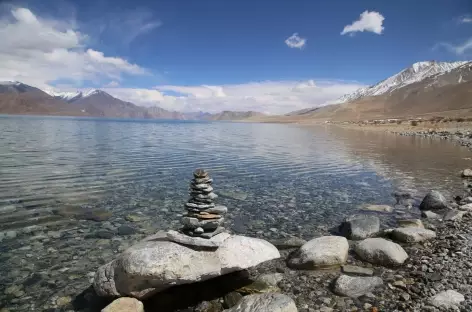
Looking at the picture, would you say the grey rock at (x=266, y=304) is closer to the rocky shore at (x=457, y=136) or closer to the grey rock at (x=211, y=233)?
the grey rock at (x=211, y=233)

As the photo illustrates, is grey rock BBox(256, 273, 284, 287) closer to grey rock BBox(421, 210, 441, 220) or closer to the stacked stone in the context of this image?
the stacked stone

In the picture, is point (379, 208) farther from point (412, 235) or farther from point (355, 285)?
point (355, 285)

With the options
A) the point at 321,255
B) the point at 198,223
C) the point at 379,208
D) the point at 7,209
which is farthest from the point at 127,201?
the point at 379,208

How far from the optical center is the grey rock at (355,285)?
8.09 metres

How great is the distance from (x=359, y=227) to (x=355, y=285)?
15.2ft

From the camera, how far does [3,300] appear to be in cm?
784

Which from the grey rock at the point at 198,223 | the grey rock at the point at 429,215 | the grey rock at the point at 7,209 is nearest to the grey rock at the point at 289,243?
the grey rock at the point at 198,223

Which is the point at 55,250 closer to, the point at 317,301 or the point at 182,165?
the point at 317,301

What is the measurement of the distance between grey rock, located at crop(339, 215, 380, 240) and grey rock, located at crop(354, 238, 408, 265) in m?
1.73

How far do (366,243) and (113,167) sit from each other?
21.0 meters

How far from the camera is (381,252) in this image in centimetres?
986

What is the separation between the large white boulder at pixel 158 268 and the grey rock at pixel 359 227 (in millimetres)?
5809

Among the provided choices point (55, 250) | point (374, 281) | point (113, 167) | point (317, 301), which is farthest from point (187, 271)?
point (113, 167)

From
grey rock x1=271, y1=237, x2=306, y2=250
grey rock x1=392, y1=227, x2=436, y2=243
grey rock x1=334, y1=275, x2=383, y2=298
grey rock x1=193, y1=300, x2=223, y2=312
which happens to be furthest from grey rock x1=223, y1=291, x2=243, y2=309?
grey rock x1=392, y1=227, x2=436, y2=243
